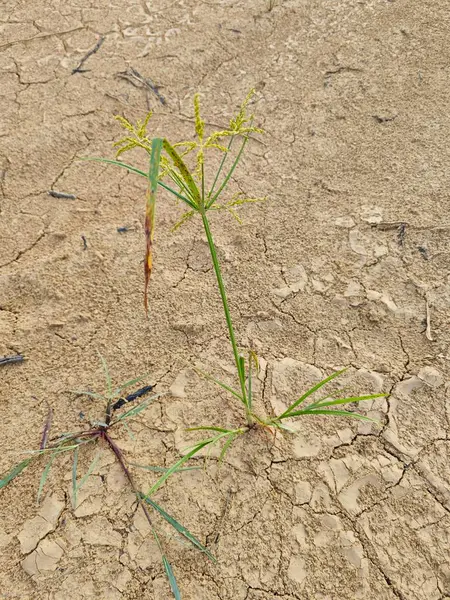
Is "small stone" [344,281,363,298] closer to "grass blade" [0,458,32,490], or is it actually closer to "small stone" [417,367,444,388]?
"small stone" [417,367,444,388]

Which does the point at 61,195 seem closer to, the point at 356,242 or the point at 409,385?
the point at 356,242

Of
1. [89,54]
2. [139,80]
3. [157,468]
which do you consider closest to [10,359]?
[157,468]

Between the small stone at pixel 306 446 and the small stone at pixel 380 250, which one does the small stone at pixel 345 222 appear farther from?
the small stone at pixel 306 446

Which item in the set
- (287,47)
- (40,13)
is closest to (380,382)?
(287,47)

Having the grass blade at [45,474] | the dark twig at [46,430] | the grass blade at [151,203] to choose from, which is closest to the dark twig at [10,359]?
the dark twig at [46,430]

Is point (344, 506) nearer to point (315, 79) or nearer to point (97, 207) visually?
point (97, 207)

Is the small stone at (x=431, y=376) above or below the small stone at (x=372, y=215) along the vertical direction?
below
